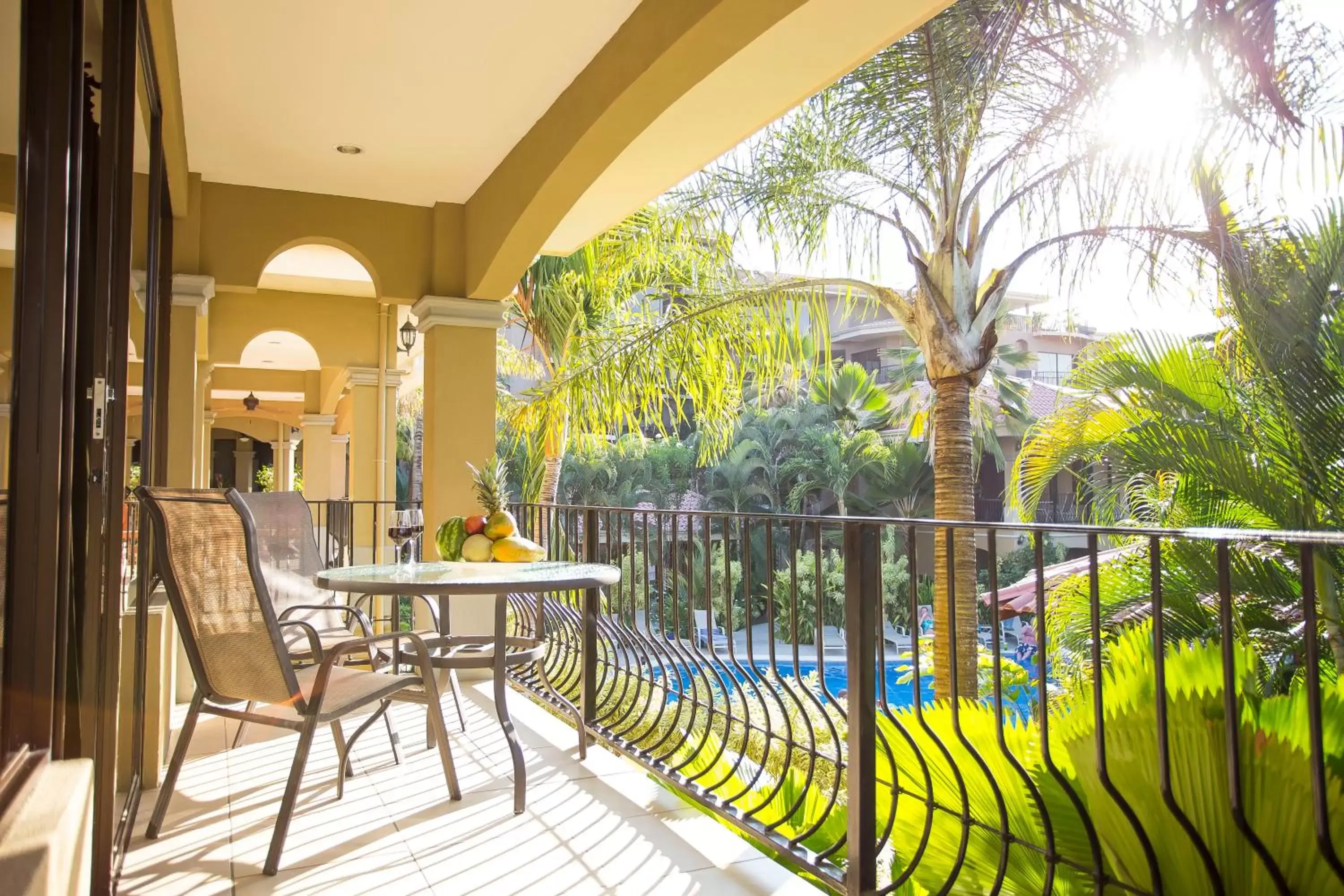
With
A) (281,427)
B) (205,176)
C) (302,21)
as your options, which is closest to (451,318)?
(205,176)

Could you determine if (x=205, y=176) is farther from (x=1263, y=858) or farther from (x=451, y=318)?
(x=1263, y=858)

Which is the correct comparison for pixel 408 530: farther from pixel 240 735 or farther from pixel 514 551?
pixel 240 735

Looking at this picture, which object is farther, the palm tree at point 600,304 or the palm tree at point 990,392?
the palm tree at point 990,392

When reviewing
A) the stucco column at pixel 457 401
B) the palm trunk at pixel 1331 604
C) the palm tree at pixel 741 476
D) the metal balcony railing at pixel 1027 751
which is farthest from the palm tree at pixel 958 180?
the palm tree at pixel 741 476

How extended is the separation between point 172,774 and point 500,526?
128 centimetres

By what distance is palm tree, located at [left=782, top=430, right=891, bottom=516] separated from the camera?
23.9m

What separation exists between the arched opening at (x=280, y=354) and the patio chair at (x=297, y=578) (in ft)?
22.9

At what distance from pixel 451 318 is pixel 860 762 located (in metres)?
4.06

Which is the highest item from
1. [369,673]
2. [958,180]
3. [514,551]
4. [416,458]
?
[958,180]

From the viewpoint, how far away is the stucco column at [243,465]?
24.9 meters

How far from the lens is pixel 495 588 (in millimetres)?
2705

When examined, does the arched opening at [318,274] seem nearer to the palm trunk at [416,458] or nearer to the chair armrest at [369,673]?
the chair armrest at [369,673]

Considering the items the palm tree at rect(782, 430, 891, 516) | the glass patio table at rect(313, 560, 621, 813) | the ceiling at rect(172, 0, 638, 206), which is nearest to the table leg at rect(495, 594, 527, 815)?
the glass patio table at rect(313, 560, 621, 813)

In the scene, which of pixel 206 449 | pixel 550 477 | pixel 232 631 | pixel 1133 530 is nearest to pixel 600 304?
pixel 550 477
